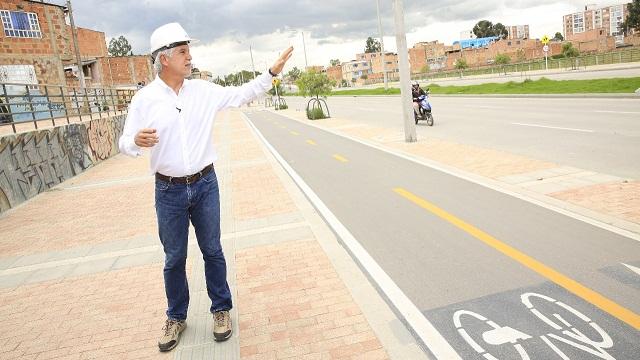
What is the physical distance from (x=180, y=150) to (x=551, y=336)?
309cm

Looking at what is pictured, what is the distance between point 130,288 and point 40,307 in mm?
893

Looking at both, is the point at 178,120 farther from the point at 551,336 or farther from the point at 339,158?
the point at 339,158

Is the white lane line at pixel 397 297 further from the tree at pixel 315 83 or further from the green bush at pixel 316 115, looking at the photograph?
the tree at pixel 315 83

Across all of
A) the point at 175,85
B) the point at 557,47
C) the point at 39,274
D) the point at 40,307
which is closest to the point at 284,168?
the point at 39,274

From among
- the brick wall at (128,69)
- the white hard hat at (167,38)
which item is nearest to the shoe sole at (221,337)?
the white hard hat at (167,38)

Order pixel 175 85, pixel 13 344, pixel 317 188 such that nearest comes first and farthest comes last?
1. pixel 175 85
2. pixel 13 344
3. pixel 317 188

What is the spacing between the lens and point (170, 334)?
3.84 metres

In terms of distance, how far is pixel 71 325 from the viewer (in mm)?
4406

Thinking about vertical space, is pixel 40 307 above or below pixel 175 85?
below

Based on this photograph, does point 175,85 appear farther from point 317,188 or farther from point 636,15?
point 636,15

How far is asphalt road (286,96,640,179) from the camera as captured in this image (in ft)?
30.3

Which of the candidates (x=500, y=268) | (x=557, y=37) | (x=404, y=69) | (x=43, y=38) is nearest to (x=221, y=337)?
(x=500, y=268)

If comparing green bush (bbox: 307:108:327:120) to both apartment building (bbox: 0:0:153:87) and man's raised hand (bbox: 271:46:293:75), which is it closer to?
apartment building (bbox: 0:0:153:87)

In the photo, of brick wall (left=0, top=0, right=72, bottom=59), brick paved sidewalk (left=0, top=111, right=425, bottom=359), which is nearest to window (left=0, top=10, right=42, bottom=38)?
brick wall (left=0, top=0, right=72, bottom=59)
